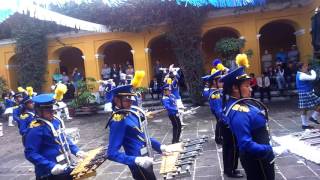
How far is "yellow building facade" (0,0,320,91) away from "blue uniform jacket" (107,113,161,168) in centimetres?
1471

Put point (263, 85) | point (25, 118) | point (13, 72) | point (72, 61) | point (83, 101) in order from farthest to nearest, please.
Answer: point (72, 61), point (13, 72), point (83, 101), point (263, 85), point (25, 118)

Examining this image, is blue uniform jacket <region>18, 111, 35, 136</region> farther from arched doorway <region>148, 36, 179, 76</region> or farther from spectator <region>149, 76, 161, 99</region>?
arched doorway <region>148, 36, 179, 76</region>

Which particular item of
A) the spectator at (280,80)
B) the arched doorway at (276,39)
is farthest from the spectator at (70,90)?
the spectator at (280,80)

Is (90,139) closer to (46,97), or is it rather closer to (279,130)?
(279,130)

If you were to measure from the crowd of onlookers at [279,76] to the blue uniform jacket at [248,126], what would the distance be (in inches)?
517

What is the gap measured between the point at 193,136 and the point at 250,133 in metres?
6.74

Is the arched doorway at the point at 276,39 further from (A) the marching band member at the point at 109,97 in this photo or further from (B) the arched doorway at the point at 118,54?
(A) the marching band member at the point at 109,97

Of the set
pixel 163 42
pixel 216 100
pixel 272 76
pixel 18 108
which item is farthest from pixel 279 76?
pixel 18 108

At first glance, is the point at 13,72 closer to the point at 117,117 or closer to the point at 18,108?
the point at 18,108

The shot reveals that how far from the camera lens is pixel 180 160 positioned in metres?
3.78

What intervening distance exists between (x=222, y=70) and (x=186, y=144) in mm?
3908

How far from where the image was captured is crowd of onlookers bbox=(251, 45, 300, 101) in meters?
17.2

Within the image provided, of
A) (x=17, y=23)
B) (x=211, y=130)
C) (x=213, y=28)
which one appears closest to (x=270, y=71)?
(x=213, y=28)

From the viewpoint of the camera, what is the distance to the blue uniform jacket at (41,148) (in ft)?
14.7
